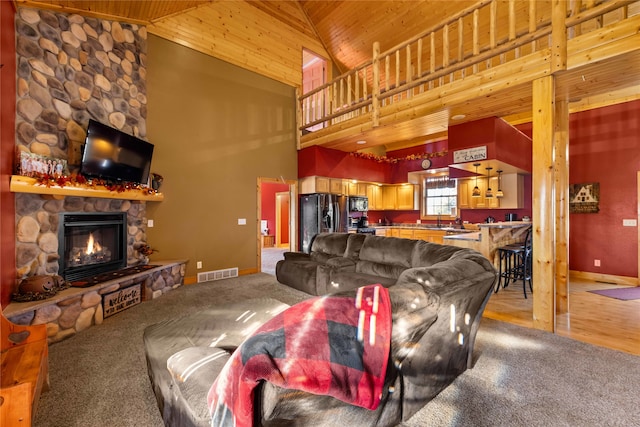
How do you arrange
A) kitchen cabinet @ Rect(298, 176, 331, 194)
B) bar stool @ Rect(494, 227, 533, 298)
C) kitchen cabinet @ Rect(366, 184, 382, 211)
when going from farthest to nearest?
kitchen cabinet @ Rect(366, 184, 382, 211) < kitchen cabinet @ Rect(298, 176, 331, 194) < bar stool @ Rect(494, 227, 533, 298)

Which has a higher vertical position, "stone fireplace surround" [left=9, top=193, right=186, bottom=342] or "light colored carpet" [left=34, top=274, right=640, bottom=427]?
"stone fireplace surround" [left=9, top=193, right=186, bottom=342]

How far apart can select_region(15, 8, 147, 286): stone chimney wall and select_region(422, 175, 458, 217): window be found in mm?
6985

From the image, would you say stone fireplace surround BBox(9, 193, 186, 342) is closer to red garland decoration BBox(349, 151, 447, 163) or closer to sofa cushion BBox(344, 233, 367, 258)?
sofa cushion BBox(344, 233, 367, 258)

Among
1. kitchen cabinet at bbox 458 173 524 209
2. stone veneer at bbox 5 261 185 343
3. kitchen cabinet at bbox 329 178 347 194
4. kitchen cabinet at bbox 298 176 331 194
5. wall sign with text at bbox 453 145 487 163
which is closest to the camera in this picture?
stone veneer at bbox 5 261 185 343

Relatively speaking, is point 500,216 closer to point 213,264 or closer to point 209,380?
point 213,264

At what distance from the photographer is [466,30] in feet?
19.5

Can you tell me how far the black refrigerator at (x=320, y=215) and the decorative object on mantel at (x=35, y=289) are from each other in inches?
164

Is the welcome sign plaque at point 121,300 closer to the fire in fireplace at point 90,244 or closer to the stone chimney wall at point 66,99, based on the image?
the fire in fireplace at point 90,244

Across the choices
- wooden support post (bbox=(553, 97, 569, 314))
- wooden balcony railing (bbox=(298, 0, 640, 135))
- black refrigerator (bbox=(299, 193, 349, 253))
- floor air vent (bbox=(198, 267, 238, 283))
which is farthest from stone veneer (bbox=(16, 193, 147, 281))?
wooden support post (bbox=(553, 97, 569, 314))

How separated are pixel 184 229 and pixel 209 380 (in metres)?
4.32

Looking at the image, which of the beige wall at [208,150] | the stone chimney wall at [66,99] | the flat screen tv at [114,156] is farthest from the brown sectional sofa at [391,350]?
the beige wall at [208,150]

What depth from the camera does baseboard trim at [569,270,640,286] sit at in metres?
4.81

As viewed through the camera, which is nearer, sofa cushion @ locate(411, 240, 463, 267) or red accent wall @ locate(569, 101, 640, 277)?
sofa cushion @ locate(411, 240, 463, 267)

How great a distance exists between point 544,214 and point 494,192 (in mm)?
3597
